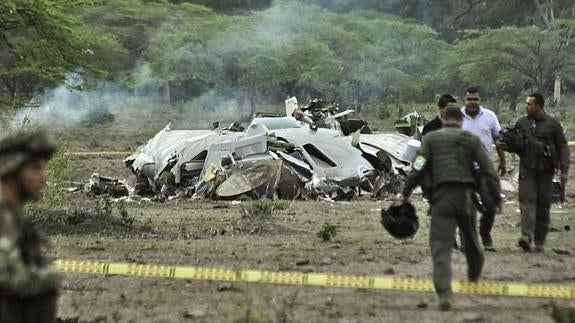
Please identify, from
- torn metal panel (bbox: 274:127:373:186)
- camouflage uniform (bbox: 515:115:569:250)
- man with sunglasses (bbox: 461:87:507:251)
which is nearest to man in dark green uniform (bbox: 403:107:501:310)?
man with sunglasses (bbox: 461:87:507:251)

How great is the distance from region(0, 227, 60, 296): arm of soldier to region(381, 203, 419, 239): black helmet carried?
4382 millimetres

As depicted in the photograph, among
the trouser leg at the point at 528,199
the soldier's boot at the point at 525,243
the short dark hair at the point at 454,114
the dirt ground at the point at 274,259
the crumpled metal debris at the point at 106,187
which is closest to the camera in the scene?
the dirt ground at the point at 274,259

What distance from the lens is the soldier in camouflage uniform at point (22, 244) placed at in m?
3.83

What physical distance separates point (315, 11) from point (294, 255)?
39675 mm

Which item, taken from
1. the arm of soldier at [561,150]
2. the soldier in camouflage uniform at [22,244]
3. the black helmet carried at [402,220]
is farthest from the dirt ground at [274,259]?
the soldier in camouflage uniform at [22,244]

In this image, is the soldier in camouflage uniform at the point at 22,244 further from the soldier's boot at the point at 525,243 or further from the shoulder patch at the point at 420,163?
the soldier's boot at the point at 525,243

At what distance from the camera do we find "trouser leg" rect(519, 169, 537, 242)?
990 cm

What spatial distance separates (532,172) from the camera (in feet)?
32.5

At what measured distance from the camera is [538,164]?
9836 mm

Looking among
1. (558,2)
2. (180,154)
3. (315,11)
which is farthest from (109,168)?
(558,2)

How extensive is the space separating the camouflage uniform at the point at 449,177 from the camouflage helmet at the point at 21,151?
375 cm

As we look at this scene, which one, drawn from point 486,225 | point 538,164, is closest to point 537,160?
point 538,164

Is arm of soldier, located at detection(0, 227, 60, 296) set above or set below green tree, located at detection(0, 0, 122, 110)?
below

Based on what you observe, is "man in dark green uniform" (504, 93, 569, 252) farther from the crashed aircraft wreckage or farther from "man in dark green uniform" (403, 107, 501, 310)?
the crashed aircraft wreckage
